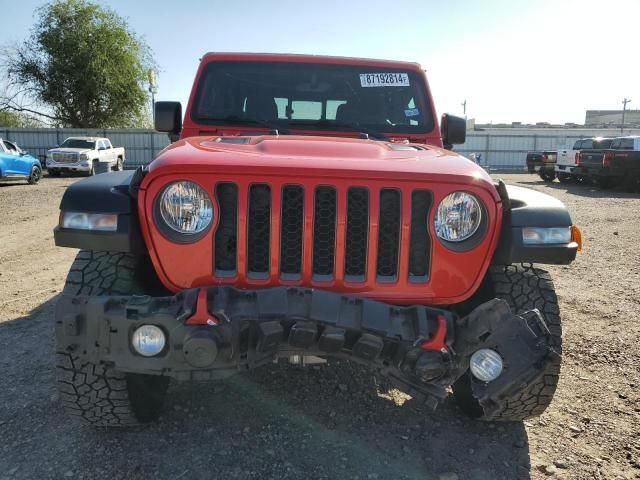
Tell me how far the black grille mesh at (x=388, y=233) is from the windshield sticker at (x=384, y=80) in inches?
70.9

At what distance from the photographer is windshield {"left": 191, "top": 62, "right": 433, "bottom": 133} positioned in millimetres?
3723

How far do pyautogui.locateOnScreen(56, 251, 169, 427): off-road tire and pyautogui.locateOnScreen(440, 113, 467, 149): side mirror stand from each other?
2.48m

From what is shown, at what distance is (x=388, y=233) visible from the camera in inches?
89.0

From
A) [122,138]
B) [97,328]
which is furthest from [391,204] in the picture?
[122,138]

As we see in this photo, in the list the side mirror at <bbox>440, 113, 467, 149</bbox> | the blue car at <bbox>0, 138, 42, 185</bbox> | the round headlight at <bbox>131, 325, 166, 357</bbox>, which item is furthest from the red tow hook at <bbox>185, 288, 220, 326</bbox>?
the blue car at <bbox>0, 138, 42, 185</bbox>

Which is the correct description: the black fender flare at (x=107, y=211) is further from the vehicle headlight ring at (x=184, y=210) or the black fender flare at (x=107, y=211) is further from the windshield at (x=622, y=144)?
the windshield at (x=622, y=144)

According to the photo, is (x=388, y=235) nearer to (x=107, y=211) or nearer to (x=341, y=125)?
(x=107, y=211)

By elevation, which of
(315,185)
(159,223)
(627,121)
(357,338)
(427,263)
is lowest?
(357,338)

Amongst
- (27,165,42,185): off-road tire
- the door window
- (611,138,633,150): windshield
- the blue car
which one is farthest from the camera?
(27,165,42,185): off-road tire

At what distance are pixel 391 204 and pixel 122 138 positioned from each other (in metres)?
29.1

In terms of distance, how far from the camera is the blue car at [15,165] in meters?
16.4

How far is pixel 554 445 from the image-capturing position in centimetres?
269

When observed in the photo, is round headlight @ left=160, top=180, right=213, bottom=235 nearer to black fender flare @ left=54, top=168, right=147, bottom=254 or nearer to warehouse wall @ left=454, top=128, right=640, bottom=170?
black fender flare @ left=54, top=168, right=147, bottom=254

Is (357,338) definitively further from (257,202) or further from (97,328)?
(97,328)
